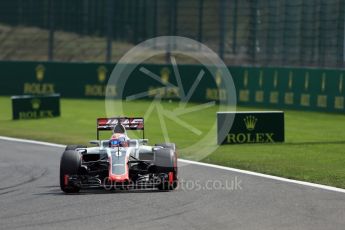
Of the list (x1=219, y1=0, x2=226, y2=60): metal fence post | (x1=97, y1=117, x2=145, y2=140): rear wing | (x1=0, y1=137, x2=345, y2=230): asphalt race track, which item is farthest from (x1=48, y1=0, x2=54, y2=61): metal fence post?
(x1=97, y1=117, x2=145, y2=140): rear wing

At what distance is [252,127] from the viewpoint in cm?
2353

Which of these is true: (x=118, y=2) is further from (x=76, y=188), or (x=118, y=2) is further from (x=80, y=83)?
(x=76, y=188)

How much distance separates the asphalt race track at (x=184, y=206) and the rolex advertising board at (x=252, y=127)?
5.36 meters

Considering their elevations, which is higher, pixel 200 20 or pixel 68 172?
pixel 200 20

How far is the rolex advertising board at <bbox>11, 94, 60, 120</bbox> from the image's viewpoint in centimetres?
3328

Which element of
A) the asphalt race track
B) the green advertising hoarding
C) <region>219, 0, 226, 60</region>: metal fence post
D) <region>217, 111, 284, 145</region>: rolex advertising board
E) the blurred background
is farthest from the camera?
<region>219, 0, 226, 60</region>: metal fence post

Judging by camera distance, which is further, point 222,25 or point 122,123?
point 222,25

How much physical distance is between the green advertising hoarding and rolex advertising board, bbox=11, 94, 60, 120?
7.94 metres

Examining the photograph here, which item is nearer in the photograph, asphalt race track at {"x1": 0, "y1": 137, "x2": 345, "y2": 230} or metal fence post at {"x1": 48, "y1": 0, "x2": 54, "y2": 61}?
asphalt race track at {"x1": 0, "y1": 137, "x2": 345, "y2": 230}

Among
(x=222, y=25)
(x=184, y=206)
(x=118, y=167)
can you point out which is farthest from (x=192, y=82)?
(x=184, y=206)

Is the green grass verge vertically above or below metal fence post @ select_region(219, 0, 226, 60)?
below

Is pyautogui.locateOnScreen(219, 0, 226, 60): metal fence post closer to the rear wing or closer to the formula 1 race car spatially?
the rear wing

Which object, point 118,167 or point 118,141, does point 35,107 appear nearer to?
point 118,141

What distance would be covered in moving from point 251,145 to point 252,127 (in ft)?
1.58
